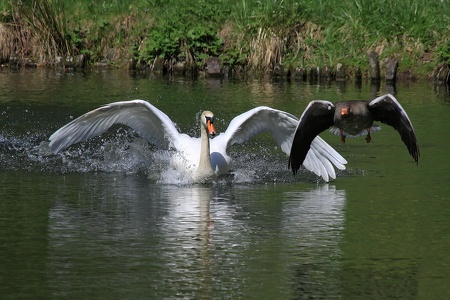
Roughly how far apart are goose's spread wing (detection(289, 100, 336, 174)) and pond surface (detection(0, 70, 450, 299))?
1.28ft

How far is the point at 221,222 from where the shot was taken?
35.9 feet

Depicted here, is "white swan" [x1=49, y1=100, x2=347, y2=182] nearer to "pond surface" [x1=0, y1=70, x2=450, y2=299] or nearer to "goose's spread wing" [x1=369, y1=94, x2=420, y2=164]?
"pond surface" [x1=0, y1=70, x2=450, y2=299]

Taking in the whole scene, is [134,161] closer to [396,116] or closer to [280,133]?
[280,133]

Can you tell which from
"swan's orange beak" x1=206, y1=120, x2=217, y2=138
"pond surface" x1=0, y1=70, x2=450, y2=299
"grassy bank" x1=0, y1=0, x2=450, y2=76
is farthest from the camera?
"grassy bank" x1=0, y1=0, x2=450, y2=76

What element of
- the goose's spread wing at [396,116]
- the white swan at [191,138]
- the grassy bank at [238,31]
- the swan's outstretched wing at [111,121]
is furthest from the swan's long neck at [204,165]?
the grassy bank at [238,31]

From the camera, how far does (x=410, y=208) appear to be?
11.7 m

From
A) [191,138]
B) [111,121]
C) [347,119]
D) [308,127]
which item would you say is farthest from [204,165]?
[347,119]

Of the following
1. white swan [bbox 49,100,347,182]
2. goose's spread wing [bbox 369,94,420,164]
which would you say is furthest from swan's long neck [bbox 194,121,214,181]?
goose's spread wing [bbox 369,94,420,164]

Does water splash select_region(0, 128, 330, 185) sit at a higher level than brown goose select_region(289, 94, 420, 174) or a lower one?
lower

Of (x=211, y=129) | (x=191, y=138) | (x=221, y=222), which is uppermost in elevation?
(x=211, y=129)

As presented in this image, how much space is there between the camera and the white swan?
13633 mm

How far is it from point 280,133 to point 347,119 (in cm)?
240

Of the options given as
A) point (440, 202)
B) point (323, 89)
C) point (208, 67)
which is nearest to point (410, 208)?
point (440, 202)

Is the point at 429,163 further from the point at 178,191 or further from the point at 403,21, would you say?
the point at 403,21
